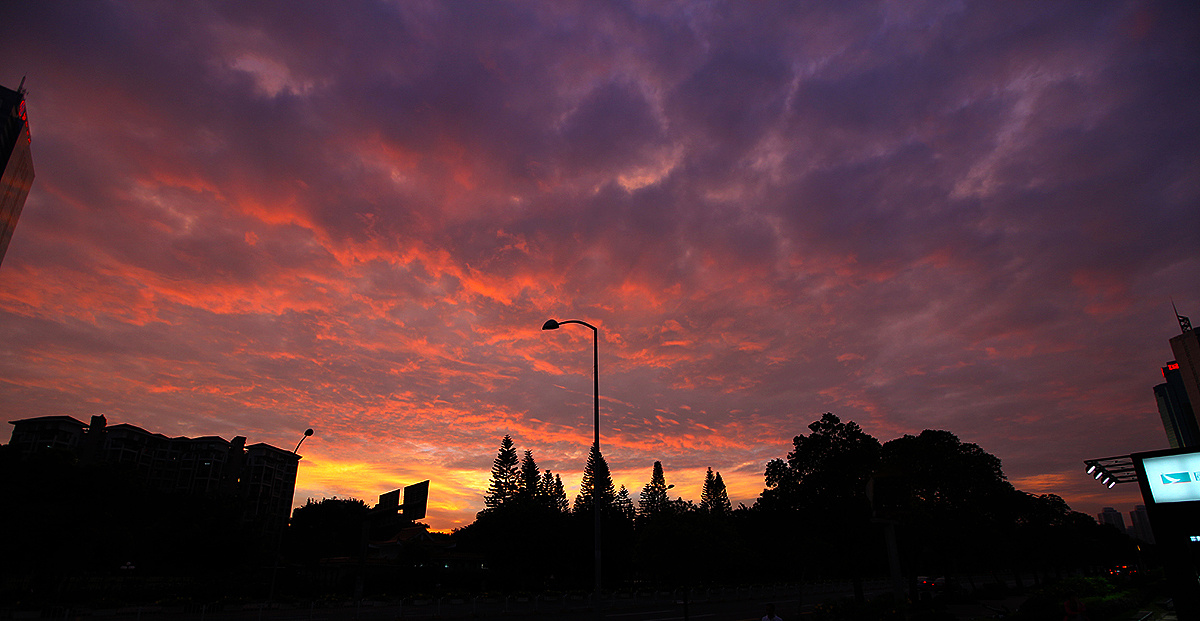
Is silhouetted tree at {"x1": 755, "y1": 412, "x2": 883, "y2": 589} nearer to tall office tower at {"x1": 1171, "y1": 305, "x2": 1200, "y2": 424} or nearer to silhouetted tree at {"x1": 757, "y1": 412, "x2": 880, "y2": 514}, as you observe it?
silhouetted tree at {"x1": 757, "y1": 412, "x2": 880, "y2": 514}

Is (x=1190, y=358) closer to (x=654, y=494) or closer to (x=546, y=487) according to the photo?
(x=654, y=494)

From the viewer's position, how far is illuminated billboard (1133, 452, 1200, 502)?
18.2 m

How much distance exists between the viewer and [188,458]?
419ft

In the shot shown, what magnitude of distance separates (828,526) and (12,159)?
11149cm

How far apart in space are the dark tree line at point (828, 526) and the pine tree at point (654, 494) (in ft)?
161

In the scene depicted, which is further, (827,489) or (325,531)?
(325,531)

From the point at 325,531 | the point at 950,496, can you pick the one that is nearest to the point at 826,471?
the point at 950,496

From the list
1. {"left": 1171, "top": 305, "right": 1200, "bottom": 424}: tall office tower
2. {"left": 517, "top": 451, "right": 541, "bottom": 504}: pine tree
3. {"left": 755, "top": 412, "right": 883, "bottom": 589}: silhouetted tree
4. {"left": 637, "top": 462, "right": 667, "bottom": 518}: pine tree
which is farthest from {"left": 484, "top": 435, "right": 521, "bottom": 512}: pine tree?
{"left": 1171, "top": 305, "right": 1200, "bottom": 424}: tall office tower

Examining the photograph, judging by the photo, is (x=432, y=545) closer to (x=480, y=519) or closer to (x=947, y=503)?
(x=480, y=519)

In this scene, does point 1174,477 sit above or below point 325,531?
above

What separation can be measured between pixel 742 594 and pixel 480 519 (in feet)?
95.6

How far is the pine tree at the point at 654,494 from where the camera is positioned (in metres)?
123

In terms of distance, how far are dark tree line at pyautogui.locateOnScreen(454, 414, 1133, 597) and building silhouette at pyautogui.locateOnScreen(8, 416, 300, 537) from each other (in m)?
72.4

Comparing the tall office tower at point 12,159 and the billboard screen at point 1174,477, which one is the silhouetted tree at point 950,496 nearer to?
the billboard screen at point 1174,477
